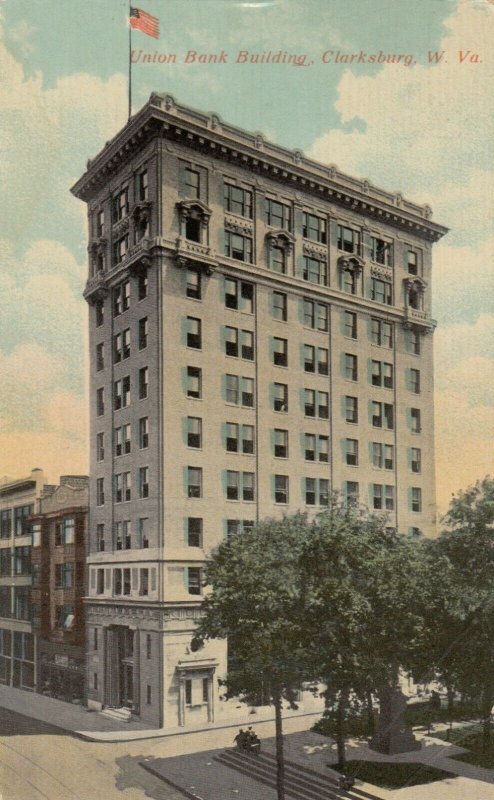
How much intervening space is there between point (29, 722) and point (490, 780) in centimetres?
1016

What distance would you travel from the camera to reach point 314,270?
20.2 metres

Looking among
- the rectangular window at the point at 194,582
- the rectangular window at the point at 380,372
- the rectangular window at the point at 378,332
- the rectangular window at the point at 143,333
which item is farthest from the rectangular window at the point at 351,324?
the rectangular window at the point at 194,582

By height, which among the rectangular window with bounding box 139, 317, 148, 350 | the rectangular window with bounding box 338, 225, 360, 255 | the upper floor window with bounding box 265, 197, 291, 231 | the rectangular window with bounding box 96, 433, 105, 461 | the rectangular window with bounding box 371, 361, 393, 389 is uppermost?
the upper floor window with bounding box 265, 197, 291, 231

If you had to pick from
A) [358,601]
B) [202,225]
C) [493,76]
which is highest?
[493,76]

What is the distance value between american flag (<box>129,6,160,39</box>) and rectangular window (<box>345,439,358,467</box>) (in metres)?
11.2

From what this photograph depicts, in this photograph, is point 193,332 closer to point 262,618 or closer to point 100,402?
point 100,402

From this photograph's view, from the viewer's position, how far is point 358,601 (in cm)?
1752

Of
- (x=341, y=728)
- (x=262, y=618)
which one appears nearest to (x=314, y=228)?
(x=262, y=618)

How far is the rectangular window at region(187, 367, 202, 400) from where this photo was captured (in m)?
19.7

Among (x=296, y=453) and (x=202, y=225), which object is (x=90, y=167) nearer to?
(x=202, y=225)

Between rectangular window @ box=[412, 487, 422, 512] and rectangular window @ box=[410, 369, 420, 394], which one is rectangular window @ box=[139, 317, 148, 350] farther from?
rectangular window @ box=[412, 487, 422, 512]

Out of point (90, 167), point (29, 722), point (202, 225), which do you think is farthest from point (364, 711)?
point (90, 167)

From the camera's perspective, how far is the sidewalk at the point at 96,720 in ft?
54.2

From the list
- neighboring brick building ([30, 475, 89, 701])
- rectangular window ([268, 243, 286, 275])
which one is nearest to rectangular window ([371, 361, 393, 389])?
rectangular window ([268, 243, 286, 275])
